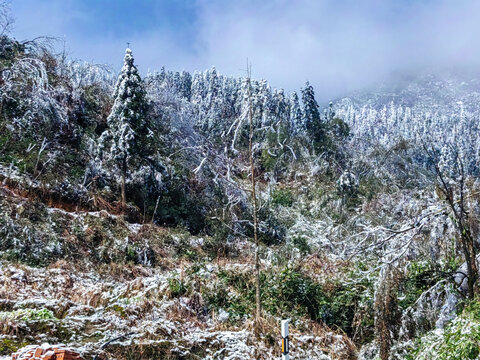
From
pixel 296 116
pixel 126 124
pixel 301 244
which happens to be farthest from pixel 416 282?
pixel 296 116

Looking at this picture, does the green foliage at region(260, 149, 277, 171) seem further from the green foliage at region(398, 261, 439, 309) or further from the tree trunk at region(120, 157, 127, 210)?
the green foliage at region(398, 261, 439, 309)

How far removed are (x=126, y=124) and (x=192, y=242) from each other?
201 inches

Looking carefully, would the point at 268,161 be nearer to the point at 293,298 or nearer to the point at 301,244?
the point at 301,244

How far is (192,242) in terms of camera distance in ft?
42.3

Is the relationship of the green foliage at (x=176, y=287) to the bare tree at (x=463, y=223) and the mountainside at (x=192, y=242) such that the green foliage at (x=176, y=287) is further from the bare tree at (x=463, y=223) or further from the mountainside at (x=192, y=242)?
the bare tree at (x=463, y=223)

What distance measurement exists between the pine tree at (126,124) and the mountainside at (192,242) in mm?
69

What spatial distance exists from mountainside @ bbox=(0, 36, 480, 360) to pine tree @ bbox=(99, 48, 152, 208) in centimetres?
7

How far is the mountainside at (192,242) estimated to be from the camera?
5.32 metres

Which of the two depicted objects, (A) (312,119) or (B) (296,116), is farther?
(B) (296,116)

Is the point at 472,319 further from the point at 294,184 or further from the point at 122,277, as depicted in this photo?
the point at 294,184

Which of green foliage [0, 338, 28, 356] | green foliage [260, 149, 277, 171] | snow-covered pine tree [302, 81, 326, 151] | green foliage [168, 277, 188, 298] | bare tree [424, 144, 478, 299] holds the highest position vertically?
snow-covered pine tree [302, 81, 326, 151]

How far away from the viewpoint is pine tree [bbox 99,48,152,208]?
529 inches

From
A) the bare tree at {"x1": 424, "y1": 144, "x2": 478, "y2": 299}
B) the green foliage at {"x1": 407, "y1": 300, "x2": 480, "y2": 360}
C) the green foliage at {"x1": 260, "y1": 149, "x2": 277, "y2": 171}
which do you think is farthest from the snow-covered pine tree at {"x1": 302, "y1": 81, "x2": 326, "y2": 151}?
the green foliage at {"x1": 407, "y1": 300, "x2": 480, "y2": 360}

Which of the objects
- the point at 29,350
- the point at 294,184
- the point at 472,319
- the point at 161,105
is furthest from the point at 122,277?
the point at 294,184
